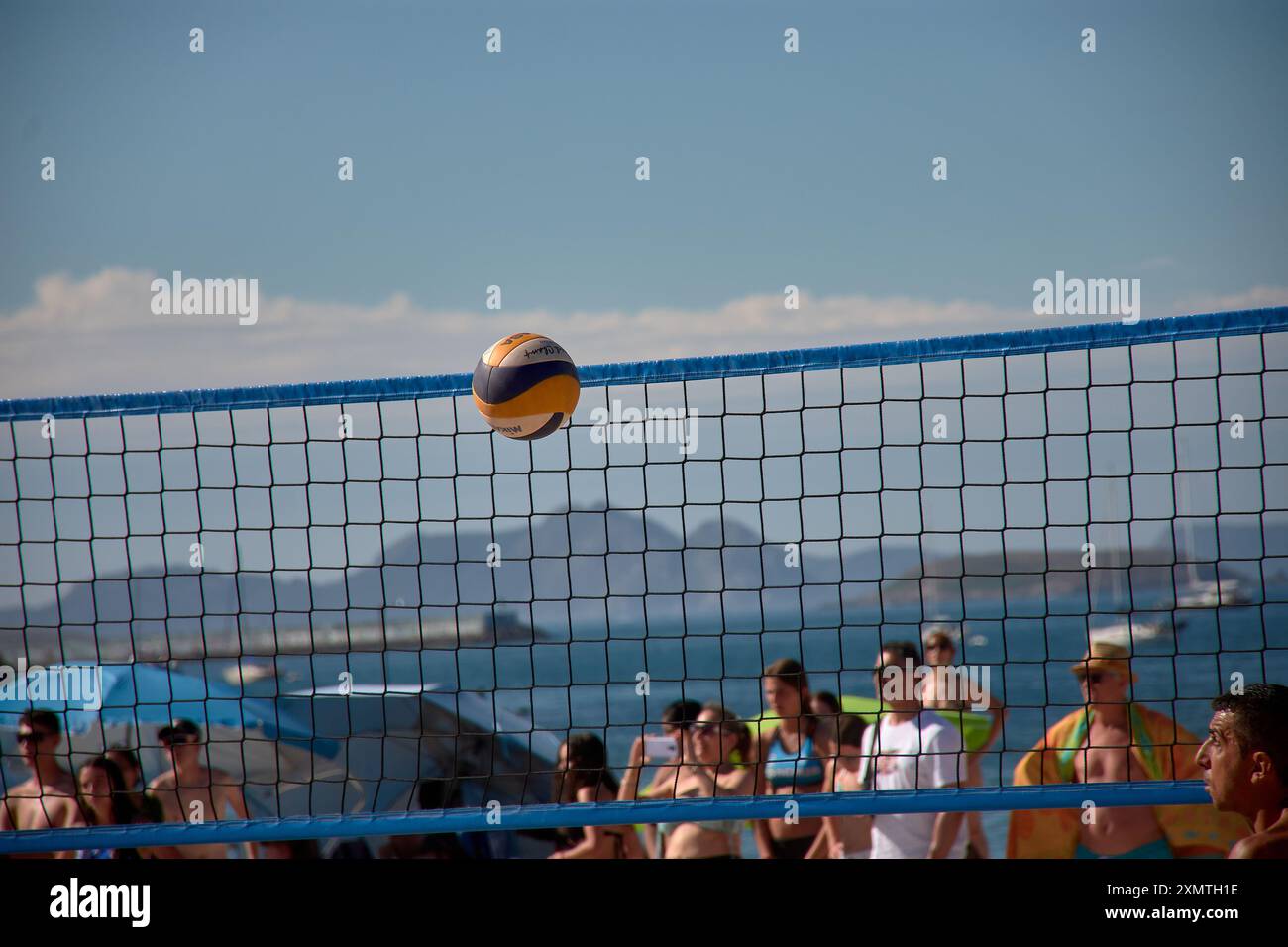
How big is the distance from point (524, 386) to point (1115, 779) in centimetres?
322

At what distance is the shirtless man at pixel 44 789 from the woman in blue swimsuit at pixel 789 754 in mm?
3292

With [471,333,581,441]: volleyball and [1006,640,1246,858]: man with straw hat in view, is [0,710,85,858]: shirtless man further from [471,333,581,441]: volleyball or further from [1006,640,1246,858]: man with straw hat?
[1006,640,1246,858]: man with straw hat

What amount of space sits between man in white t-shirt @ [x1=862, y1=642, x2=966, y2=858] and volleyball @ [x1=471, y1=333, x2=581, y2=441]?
1.86 metres

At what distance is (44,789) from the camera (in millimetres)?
5770

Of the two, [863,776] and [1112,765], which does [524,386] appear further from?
[1112,765]

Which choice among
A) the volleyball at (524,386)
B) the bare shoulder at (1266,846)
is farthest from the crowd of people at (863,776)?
the bare shoulder at (1266,846)

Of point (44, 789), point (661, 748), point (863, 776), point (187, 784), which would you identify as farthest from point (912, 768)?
point (44, 789)

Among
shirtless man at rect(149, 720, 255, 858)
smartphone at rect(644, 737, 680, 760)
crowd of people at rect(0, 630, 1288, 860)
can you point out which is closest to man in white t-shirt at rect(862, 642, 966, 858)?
crowd of people at rect(0, 630, 1288, 860)

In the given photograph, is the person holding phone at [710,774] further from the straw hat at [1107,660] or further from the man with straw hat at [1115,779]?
the straw hat at [1107,660]

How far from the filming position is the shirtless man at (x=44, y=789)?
5.61 meters

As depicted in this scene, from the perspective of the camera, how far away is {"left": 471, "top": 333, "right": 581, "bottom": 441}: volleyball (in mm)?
4926

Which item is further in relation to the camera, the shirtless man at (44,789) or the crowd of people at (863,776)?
the shirtless man at (44,789)
